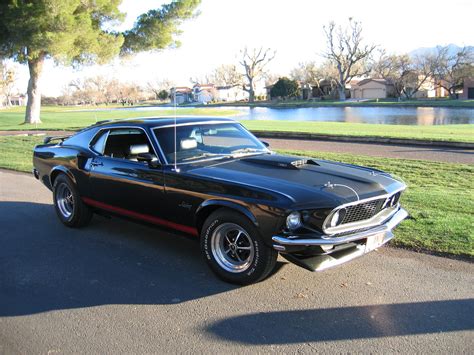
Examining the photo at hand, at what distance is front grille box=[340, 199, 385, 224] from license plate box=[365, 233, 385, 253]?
0.20 metres

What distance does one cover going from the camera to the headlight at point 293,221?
3809mm

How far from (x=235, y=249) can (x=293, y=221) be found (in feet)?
2.44

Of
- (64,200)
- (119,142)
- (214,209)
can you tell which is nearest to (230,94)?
(64,200)

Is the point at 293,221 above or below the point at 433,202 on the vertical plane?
above

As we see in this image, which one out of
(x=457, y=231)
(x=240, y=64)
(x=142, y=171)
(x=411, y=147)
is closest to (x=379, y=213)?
(x=457, y=231)

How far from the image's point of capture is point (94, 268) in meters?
4.74

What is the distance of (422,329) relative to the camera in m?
3.41

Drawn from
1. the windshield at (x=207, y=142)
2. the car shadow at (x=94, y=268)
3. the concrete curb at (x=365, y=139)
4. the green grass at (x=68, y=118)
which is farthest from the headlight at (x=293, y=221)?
the green grass at (x=68, y=118)

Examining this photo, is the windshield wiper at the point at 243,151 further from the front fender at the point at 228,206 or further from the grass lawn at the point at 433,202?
the grass lawn at the point at 433,202

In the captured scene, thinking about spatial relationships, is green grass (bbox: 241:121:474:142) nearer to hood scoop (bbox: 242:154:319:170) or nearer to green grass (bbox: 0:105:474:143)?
green grass (bbox: 0:105:474:143)

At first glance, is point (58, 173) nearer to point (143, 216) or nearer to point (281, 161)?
point (143, 216)

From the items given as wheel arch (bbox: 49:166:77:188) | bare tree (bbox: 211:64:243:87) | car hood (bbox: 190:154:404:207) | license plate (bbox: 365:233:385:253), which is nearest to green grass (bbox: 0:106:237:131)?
wheel arch (bbox: 49:166:77:188)

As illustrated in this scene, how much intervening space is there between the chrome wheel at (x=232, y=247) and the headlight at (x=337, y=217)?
2.51ft

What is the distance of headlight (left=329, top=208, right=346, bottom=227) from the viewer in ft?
12.8
